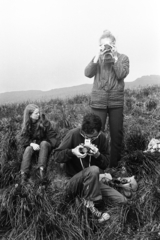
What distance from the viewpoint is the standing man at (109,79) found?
414 centimetres

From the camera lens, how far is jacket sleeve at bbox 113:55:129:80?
4160 millimetres

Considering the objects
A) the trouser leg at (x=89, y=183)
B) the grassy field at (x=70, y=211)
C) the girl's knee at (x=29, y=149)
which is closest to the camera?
the grassy field at (x=70, y=211)

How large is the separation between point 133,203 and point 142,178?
958 mm

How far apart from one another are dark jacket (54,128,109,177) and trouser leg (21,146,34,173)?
0.96 metres

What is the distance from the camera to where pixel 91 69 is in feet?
13.9

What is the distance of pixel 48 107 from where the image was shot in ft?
28.2

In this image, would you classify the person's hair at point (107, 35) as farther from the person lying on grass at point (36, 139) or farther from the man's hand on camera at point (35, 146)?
the man's hand on camera at point (35, 146)

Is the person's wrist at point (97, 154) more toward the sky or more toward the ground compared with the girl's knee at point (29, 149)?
more toward the sky

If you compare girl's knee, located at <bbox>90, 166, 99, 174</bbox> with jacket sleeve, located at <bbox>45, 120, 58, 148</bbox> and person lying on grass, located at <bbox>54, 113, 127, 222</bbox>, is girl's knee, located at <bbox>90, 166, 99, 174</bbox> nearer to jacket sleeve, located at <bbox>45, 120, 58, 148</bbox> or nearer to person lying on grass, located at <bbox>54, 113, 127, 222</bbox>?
person lying on grass, located at <bbox>54, 113, 127, 222</bbox>

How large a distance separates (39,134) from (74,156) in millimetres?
1402

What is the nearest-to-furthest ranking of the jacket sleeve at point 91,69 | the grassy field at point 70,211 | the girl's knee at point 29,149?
the grassy field at point 70,211
the jacket sleeve at point 91,69
the girl's knee at point 29,149

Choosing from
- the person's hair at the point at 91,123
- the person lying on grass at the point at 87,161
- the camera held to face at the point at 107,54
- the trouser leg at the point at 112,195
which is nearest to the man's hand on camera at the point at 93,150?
the person lying on grass at the point at 87,161

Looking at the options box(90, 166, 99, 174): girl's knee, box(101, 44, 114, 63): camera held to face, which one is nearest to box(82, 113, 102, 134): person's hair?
box(90, 166, 99, 174): girl's knee

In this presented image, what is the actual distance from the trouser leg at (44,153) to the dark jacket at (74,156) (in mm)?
824
